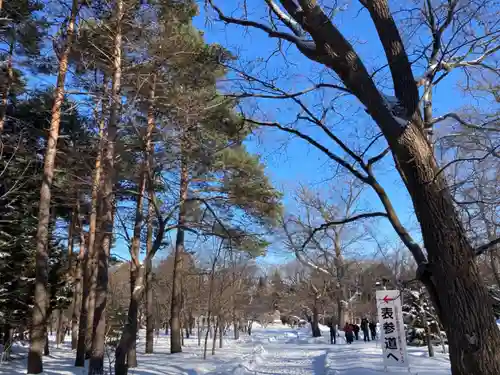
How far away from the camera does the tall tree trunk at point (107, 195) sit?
9.38 meters

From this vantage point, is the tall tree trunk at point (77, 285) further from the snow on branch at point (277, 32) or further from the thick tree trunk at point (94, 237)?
the snow on branch at point (277, 32)

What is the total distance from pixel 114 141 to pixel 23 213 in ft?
24.2

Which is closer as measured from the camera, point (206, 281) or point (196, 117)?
point (196, 117)

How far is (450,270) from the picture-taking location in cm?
330

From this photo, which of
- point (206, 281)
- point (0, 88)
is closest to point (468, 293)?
point (0, 88)

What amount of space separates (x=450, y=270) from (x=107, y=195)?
740 cm

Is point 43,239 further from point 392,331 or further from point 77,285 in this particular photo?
point 77,285

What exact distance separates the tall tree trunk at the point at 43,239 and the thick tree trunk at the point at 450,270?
966 centimetres

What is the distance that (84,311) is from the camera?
1616 centimetres

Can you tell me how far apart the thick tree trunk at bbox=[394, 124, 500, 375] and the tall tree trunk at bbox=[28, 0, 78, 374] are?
31.7 ft

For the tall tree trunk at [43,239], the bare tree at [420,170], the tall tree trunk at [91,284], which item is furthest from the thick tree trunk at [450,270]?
the tall tree trunk at [43,239]

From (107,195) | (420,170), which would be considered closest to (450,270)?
(420,170)

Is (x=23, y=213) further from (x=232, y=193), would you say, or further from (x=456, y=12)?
(x=456, y=12)

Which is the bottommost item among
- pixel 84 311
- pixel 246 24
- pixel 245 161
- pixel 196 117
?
pixel 84 311
